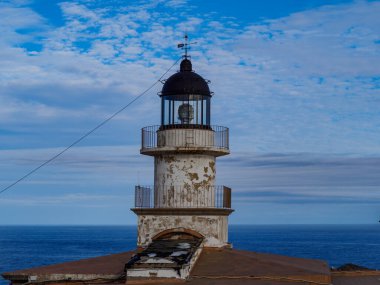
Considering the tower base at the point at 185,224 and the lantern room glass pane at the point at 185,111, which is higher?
the lantern room glass pane at the point at 185,111

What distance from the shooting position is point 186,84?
778 inches

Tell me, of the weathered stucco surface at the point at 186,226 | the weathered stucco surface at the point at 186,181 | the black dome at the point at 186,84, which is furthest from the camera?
the black dome at the point at 186,84

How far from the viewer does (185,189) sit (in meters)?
19.5

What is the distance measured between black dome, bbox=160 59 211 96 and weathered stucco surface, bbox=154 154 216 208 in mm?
1835

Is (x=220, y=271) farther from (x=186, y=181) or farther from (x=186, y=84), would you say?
(x=186, y=84)

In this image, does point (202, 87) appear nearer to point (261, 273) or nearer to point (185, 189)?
point (185, 189)

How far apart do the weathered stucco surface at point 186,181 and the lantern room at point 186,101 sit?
97 cm

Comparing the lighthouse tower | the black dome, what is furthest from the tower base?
the black dome

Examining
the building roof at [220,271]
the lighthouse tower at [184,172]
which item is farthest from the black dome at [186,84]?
the building roof at [220,271]

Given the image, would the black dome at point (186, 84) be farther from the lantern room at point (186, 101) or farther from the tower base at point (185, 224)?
the tower base at point (185, 224)

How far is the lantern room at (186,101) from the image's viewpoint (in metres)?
19.7

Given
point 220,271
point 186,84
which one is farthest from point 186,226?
point 186,84

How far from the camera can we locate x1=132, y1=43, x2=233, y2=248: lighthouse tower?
19016 mm

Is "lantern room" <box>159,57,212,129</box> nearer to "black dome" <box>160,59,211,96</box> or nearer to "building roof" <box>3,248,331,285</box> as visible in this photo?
"black dome" <box>160,59,211,96</box>
